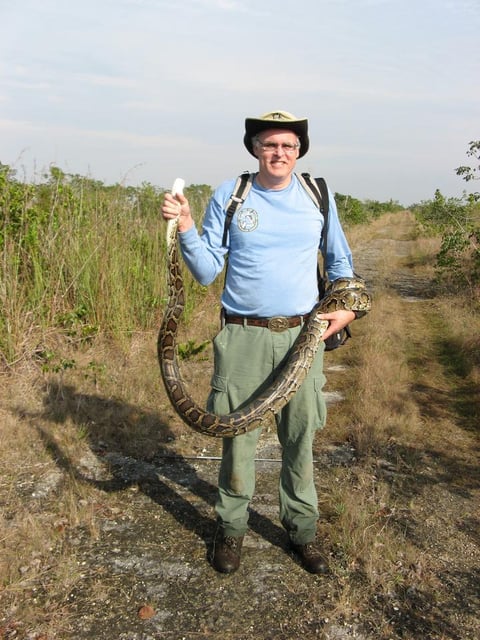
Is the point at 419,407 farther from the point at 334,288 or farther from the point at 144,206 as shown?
the point at 144,206

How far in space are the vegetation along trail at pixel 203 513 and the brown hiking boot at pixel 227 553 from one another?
0.22 ft

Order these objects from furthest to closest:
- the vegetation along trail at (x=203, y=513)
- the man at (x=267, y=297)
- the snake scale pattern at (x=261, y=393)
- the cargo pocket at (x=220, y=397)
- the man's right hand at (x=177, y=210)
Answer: the cargo pocket at (x=220, y=397) → the snake scale pattern at (x=261, y=393) → the man at (x=267, y=297) → the vegetation along trail at (x=203, y=513) → the man's right hand at (x=177, y=210)

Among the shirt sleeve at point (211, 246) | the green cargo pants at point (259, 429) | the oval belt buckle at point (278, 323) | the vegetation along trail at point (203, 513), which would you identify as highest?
the shirt sleeve at point (211, 246)

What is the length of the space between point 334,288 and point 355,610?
6.93 feet

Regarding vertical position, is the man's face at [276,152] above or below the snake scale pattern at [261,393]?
above

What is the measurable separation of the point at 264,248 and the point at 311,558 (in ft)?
7.20

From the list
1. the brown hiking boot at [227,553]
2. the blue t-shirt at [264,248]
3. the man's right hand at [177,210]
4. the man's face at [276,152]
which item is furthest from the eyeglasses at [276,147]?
the brown hiking boot at [227,553]

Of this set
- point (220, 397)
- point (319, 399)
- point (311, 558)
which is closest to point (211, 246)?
point (220, 397)

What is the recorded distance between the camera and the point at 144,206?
979cm

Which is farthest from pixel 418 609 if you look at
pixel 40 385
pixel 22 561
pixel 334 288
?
pixel 40 385

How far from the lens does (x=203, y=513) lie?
4633 millimetres

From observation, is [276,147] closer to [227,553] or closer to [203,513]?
[227,553]

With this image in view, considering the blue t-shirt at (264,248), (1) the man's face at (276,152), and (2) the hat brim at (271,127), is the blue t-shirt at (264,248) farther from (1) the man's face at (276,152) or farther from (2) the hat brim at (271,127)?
(2) the hat brim at (271,127)

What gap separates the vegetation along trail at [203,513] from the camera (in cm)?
339
